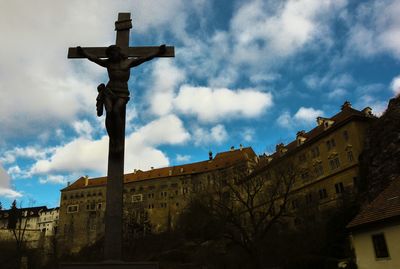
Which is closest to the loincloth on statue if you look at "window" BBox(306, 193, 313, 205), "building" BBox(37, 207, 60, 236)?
"window" BBox(306, 193, 313, 205)

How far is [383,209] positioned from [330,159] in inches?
1149

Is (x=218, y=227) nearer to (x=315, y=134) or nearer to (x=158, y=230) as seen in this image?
(x=315, y=134)

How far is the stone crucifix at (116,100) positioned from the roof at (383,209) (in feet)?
58.5

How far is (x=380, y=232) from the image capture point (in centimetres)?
2055

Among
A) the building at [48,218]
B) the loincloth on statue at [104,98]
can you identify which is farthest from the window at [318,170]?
the building at [48,218]

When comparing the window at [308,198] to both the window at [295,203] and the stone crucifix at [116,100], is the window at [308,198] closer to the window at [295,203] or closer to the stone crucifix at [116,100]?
the window at [295,203]

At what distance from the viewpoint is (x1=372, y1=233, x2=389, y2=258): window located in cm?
2023

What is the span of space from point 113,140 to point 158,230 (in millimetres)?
87726

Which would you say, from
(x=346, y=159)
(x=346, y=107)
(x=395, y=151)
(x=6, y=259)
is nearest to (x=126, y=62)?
(x=395, y=151)

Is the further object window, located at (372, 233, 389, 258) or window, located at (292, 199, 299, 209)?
window, located at (292, 199, 299, 209)

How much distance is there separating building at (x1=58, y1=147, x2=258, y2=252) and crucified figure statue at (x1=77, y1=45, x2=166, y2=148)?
82.8 m

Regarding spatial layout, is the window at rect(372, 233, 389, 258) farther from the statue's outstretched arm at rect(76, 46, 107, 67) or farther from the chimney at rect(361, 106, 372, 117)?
the chimney at rect(361, 106, 372, 117)

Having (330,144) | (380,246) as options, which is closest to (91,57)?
(380,246)

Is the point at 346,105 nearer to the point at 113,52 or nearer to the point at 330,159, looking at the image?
the point at 330,159
